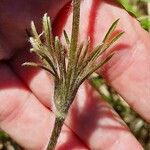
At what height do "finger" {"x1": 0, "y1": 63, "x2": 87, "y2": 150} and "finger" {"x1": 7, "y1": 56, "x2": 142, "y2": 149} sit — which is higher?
"finger" {"x1": 0, "y1": 63, "x2": 87, "y2": 150}

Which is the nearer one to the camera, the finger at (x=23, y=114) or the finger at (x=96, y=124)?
the finger at (x=96, y=124)

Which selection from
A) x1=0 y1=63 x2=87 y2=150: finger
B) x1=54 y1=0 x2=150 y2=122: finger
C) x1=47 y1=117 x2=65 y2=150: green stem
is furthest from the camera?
x1=0 y1=63 x2=87 y2=150: finger

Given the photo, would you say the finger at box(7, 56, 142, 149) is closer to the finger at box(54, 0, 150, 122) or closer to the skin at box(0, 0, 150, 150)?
the skin at box(0, 0, 150, 150)

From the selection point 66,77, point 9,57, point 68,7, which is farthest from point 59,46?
point 9,57

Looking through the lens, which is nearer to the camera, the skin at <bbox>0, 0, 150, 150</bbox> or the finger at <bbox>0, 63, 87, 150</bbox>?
the skin at <bbox>0, 0, 150, 150</bbox>

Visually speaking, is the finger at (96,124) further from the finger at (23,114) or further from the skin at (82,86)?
the finger at (23,114)

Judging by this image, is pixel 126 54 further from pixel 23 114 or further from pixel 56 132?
pixel 23 114

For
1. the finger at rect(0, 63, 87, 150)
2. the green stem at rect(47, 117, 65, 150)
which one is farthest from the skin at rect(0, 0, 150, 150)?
the green stem at rect(47, 117, 65, 150)

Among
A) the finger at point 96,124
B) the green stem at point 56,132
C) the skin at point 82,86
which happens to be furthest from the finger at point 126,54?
the green stem at point 56,132

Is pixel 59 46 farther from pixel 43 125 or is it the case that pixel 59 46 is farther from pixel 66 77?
pixel 43 125
